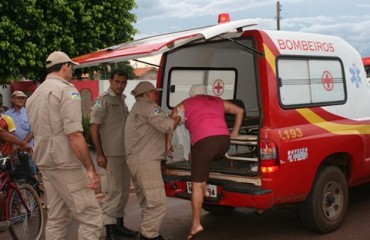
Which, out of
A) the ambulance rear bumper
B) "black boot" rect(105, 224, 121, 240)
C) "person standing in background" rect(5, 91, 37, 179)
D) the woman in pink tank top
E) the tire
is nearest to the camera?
the ambulance rear bumper

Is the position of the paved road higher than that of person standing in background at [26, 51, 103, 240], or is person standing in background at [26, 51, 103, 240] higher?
person standing in background at [26, 51, 103, 240]

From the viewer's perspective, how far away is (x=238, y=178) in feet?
14.8

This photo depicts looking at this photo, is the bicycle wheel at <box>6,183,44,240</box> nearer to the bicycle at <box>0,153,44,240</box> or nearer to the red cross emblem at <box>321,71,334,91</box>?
the bicycle at <box>0,153,44,240</box>

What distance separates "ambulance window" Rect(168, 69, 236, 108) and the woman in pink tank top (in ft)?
3.40

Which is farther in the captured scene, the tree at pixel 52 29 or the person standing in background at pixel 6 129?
the tree at pixel 52 29

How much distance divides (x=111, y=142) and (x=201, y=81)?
1542 millimetres

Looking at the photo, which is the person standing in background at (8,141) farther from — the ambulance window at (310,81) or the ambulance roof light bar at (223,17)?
the ambulance window at (310,81)

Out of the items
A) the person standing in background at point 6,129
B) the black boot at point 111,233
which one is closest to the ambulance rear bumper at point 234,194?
the black boot at point 111,233

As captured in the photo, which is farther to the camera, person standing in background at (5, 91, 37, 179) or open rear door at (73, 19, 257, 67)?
person standing in background at (5, 91, 37, 179)

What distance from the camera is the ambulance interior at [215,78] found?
18.0 ft

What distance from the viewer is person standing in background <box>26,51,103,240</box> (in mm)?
3643

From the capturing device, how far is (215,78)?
19.7 ft

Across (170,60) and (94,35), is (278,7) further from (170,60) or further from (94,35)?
(170,60)

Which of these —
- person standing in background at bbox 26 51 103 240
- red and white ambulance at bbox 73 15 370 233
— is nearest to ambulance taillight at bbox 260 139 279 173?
red and white ambulance at bbox 73 15 370 233
